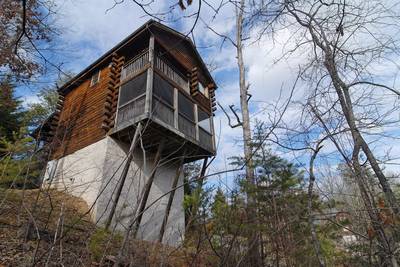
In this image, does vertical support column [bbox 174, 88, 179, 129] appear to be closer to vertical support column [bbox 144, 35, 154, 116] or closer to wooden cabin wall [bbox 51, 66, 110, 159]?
vertical support column [bbox 144, 35, 154, 116]

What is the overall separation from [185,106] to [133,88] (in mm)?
2174

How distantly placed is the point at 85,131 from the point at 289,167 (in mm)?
8426

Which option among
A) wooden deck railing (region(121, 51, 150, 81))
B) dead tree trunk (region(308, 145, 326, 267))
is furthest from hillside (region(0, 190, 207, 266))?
wooden deck railing (region(121, 51, 150, 81))

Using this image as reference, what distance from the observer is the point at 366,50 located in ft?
12.6

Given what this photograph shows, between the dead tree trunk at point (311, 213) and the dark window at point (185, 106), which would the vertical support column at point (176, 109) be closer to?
the dark window at point (185, 106)

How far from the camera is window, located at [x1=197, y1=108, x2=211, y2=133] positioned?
11748mm

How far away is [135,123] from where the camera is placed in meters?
8.97

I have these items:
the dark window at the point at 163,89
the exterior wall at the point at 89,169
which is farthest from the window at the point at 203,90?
the exterior wall at the point at 89,169

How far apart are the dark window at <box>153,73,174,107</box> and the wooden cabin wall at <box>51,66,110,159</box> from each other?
225 centimetres

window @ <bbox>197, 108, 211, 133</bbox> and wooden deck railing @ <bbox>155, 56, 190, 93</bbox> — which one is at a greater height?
wooden deck railing @ <bbox>155, 56, 190, 93</bbox>

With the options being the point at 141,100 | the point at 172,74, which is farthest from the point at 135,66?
the point at 141,100

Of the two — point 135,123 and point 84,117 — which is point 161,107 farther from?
point 84,117

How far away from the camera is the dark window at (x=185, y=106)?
35.9 feet

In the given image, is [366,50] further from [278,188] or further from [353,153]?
[278,188]
